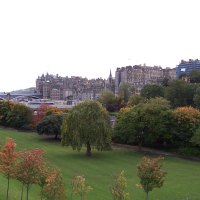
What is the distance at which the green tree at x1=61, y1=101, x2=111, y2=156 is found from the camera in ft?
166

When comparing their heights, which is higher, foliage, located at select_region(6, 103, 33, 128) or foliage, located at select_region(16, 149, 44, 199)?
foliage, located at select_region(16, 149, 44, 199)

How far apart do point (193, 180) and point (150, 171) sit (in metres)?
15.2

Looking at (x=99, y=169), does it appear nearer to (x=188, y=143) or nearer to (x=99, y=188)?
(x=99, y=188)

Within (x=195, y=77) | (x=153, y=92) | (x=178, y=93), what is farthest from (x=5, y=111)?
(x=195, y=77)

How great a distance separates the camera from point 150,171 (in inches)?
1003

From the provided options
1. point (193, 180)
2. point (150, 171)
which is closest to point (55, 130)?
point (193, 180)

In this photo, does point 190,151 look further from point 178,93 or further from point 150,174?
point 178,93

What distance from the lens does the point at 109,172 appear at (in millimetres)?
41625

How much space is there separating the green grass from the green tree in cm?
164

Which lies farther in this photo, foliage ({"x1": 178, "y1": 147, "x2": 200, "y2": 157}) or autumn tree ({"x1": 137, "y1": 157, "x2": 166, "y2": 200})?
foliage ({"x1": 178, "y1": 147, "x2": 200, "y2": 157})

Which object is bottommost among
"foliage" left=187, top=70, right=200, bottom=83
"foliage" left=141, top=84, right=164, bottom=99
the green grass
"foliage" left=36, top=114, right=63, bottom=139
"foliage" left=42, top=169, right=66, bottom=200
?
the green grass

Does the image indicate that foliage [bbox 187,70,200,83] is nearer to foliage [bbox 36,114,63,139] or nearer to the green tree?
foliage [bbox 36,114,63,139]

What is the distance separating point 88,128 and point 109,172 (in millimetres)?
9992

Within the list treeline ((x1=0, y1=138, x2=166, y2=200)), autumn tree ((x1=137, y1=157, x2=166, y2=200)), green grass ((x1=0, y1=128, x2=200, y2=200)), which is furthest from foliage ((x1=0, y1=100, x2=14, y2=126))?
autumn tree ((x1=137, y1=157, x2=166, y2=200))
